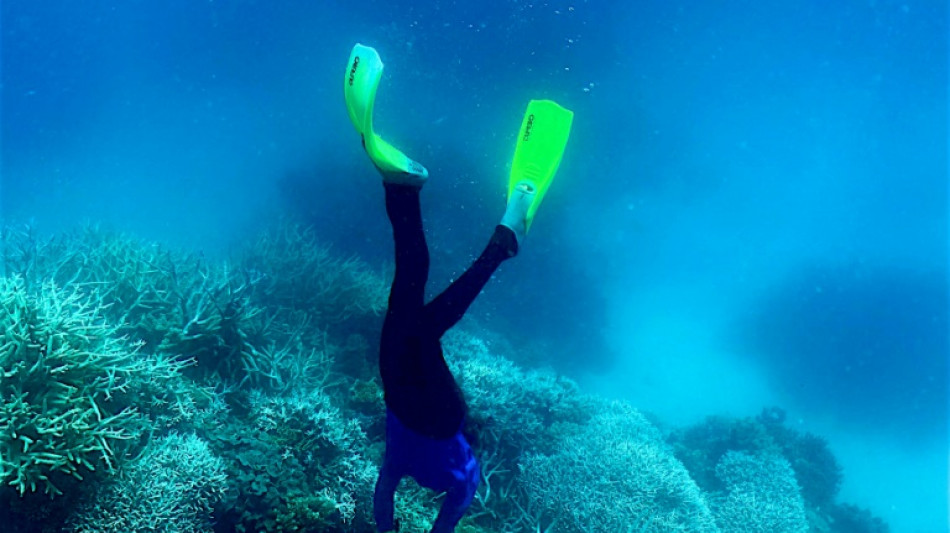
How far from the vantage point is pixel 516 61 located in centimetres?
2402

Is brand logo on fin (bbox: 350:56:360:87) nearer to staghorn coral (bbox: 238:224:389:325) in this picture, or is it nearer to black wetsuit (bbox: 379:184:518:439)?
black wetsuit (bbox: 379:184:518:439)

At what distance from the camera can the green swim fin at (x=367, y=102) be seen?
11.7 feet

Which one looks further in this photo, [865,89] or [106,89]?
[106,89]

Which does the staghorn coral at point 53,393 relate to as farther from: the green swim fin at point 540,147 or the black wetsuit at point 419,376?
the green swim fin at point 540,147

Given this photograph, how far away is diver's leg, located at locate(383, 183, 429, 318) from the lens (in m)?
3.54

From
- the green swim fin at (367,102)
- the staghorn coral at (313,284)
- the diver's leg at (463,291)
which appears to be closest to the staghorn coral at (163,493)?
the diver's leg at (463,291)

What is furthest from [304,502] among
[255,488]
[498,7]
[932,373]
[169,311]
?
[932,373]

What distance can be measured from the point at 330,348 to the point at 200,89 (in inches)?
1484

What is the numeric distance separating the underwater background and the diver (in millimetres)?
1294

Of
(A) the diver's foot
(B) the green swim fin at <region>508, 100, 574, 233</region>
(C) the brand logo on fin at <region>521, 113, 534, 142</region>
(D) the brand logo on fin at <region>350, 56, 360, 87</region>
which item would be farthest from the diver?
(C) the brand logo on fin at <region>521, 113, 534, 142</region>

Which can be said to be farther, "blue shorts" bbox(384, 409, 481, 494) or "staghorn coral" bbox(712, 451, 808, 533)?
"staghorn coral" bbox(712, 451, 808, 533)

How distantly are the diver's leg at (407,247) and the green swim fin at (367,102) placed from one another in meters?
0.11

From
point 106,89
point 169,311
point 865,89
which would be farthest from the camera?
point 106,89

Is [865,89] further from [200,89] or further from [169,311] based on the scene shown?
[200,89]
